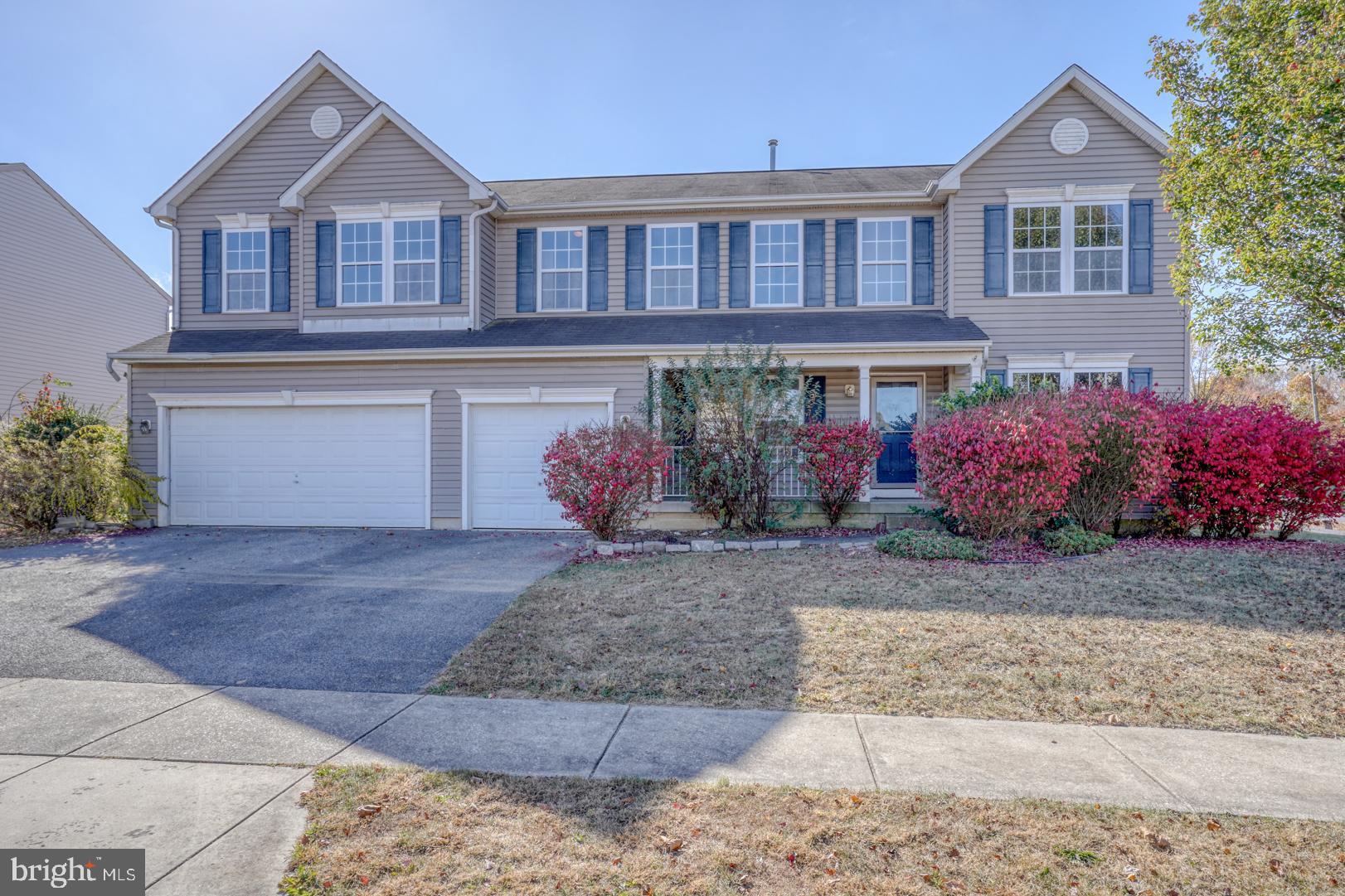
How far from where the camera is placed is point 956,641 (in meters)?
5.72

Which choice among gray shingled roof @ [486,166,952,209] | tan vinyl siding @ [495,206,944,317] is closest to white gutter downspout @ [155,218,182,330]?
tan vinyl siding @ [495,206,944,317]

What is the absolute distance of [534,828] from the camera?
310 cm

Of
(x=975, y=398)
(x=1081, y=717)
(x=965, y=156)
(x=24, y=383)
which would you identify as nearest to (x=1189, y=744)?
(x=1081, y=717)

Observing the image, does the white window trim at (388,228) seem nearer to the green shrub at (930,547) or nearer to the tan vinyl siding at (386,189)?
the tan vinyl siding at (386,189)

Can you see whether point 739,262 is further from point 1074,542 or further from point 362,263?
point 1074,542

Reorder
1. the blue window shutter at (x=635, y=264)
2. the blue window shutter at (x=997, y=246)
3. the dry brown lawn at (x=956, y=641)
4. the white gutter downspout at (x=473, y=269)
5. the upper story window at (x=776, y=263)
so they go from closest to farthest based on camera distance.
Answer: the dry brown lawn at (x=956, y=641), the blue window shutter at (x=997, y=246), the white gutter downspout at (x=473, y=269), the upper story window at (x=776, y=263), the blue window shutter at (x=635, y=264)

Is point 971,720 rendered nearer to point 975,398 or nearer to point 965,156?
point 975,398

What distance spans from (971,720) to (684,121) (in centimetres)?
1453

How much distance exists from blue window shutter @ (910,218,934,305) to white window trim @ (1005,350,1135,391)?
2.00 m

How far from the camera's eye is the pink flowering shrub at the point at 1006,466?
857 centimetres

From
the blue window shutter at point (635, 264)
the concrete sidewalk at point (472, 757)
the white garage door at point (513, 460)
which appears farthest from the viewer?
the blue window shutter at point (635, 264)

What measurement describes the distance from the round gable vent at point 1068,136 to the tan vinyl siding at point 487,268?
1032cm

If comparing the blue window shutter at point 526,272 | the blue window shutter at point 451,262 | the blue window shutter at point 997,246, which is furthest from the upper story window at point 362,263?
the blue window shutter at point 997,246

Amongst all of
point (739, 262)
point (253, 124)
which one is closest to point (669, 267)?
point (739, 262)
